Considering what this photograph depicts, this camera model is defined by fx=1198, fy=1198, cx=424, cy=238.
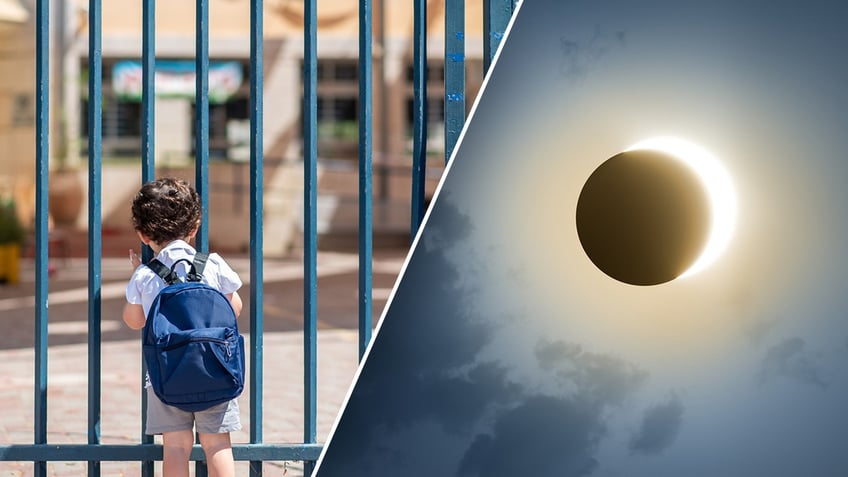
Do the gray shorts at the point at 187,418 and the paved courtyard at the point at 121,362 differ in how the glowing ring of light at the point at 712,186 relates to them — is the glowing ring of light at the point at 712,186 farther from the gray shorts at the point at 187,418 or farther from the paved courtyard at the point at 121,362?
the paved courtyard at the point at 121,362

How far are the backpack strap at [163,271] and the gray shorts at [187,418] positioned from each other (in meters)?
0.34

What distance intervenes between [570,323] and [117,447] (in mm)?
1450

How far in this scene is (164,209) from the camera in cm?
353

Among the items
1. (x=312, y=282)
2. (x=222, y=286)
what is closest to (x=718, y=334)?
(x=312, y=282)

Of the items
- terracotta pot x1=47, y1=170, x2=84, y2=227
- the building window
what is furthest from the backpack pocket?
the building window

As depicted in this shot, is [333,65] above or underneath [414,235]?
above

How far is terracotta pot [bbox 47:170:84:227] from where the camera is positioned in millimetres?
17750

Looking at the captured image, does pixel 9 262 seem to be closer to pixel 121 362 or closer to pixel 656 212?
pixel 121 362

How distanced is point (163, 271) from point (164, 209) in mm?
183

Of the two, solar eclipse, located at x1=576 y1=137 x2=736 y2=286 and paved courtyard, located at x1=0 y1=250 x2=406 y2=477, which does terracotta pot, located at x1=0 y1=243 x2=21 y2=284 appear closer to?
paved courtyard, located at x1=0 y1=250 x2=406 y2=477

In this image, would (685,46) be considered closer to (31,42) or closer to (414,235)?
(414,235)

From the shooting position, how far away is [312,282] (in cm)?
375

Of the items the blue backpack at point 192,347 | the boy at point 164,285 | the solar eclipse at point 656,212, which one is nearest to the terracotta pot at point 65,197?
the boy at point 164,285

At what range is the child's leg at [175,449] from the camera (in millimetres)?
3600
